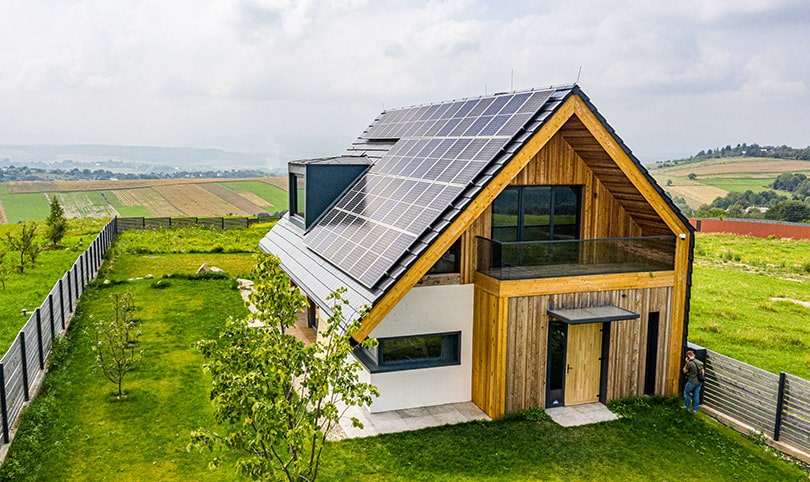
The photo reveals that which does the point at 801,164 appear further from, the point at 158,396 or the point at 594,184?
the point at 158,396

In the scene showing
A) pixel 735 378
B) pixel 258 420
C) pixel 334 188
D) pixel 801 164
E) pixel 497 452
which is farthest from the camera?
pixel 801 164

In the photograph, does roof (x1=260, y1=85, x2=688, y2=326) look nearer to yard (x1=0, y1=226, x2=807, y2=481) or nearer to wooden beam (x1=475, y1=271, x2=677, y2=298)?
wooden beam (x1=475, y1=271, x2=677, y2=298)

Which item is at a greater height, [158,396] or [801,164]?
[801,164]

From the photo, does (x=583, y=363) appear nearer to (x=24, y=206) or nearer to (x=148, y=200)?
(x=148, y=200)

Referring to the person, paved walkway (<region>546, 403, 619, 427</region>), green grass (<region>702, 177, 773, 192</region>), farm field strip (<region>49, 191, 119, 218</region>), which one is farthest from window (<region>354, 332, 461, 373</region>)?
green grass (<region>702, 177, 773, 192</region>)

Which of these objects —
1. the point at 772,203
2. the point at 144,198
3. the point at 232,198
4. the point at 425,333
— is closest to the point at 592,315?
the point at 425,333

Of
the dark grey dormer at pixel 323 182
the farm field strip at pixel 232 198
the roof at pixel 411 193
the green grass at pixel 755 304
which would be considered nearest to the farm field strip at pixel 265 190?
the farm field strip at pixel 232 198

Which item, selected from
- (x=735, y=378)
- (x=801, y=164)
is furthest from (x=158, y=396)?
(x=801, y=164)
